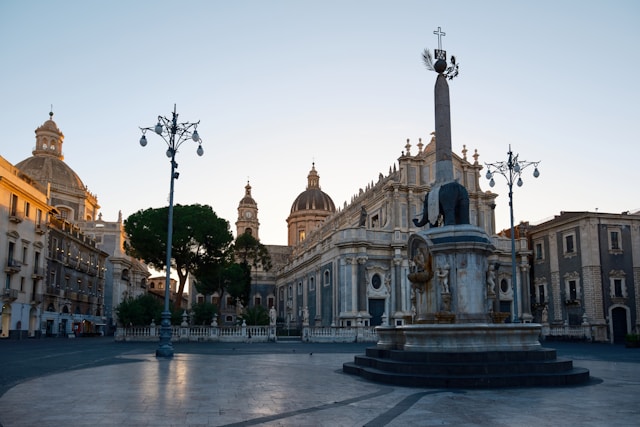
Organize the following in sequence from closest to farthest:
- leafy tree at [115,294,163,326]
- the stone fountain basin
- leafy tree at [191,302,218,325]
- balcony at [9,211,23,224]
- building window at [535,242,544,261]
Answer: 1. the stone fountain basin
2. leafy tree at [115,294,163,326]
3. balcony at [9,211,23,224]
4. leafy tree at [191,302,218,325]
5. building window at [535,242,544,261]

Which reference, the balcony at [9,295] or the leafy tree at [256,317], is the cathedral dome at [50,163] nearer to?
the balcony at [9,295]

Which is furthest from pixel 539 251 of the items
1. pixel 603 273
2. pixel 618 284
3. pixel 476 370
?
pixel 476 370

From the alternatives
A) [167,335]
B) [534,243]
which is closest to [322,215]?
[534,243]

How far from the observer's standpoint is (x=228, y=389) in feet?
37.6

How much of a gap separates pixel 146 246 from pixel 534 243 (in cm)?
3461

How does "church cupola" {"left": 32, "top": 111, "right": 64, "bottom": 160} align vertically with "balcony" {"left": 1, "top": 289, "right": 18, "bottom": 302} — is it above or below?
above

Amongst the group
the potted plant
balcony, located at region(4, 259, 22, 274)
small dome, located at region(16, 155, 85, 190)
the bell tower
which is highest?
small dome, located at region(16, 155, 85, 190)

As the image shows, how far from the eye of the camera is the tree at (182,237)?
154ft

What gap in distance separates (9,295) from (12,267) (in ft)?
6.74

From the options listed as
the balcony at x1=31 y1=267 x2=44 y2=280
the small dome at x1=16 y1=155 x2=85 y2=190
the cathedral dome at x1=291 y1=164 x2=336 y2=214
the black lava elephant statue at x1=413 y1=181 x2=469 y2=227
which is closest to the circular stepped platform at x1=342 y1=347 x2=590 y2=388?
the black lava elephant statue at x1=413 y1=181 x2=469 y2=227

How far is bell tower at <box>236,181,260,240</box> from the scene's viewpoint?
91688 millimetres

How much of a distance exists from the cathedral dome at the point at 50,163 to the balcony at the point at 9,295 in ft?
122

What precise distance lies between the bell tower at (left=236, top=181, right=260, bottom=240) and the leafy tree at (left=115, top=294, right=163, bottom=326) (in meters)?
50.4

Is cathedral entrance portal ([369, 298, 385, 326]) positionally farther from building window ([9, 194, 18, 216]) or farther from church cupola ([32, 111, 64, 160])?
church cupola ([32, 111, 64, 160])
